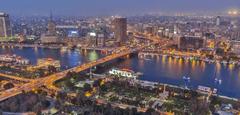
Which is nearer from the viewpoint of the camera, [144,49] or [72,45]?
[144,49]

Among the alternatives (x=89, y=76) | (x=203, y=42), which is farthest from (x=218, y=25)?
(x=89, y=76)

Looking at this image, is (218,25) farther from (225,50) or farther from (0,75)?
(0,75)

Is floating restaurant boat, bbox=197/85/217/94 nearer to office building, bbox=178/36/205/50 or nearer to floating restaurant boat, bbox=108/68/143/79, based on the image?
floating restaurant boat, bbox=108/68/143/79

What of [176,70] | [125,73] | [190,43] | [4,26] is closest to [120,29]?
[190,43]

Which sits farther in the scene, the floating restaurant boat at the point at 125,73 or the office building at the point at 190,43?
the office building at the point at 190,43

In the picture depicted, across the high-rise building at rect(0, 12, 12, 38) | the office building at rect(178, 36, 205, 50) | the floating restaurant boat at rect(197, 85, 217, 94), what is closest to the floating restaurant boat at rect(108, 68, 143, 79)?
the floating restaurant boat at rect(197, 85, 217, 94)

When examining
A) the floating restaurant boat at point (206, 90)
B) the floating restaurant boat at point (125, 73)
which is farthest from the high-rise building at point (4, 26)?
the floating restaurant boat at point (206, 90)

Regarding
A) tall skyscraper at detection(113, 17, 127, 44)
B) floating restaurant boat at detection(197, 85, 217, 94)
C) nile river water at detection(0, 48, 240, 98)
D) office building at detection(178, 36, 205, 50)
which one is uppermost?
tall skyscraper at detection(113, 17, 127, 44)

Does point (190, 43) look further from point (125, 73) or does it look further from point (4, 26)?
point (4, 26)

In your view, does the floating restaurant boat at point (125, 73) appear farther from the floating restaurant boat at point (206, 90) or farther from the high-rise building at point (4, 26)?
the high-rise building at point (4, 26)
